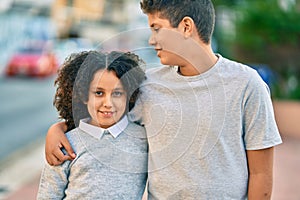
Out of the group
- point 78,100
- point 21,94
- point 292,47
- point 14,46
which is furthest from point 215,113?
point 14,46

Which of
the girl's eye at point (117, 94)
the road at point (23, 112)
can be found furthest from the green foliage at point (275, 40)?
the girl's eye at point (117, 94)

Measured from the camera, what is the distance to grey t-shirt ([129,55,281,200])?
196cm

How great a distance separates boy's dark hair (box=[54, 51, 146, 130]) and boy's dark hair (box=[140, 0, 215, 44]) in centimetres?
21

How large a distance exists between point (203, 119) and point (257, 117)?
183mm

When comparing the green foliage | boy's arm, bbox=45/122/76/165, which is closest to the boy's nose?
boy's arm, bbox=45/122/76/165

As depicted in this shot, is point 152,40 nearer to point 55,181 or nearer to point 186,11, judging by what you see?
point 186,11

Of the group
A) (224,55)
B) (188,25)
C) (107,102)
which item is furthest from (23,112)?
(188,25)

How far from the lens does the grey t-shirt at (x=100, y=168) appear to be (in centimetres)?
200

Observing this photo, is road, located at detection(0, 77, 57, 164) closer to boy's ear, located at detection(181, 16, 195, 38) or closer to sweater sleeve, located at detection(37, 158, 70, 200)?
sweater sleeve, located at detection(37, 158, 70, 200)

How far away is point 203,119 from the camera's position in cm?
197

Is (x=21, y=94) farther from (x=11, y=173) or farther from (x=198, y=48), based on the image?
(x=198, y=48)

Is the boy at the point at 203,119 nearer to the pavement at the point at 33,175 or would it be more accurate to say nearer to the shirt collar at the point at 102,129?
the shirt collar at the point at 102,129

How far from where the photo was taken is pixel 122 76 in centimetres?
202


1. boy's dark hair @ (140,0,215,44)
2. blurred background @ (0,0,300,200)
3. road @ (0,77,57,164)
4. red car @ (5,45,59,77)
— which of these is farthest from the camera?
red car @ (5,45,59,77)
